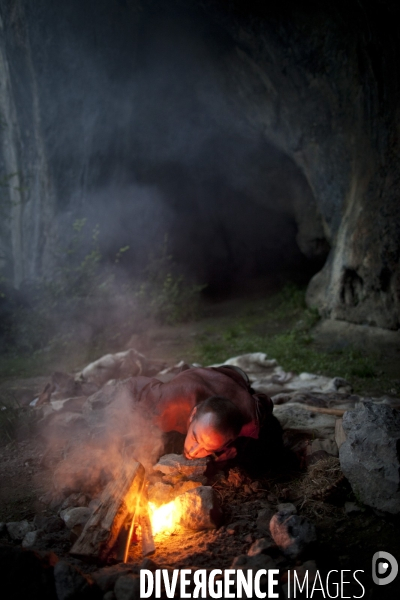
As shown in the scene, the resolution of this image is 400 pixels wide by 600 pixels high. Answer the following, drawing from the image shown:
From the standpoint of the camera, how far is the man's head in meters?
2.64

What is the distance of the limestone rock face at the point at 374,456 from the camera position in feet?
7.47

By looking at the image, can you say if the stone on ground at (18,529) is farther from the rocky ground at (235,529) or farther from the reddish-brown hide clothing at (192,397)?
the reddish-brown hide clothing at (192,397)

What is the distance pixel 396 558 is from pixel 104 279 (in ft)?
26.1

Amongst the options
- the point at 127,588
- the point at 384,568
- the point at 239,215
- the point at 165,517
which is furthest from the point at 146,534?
the point at 239,215

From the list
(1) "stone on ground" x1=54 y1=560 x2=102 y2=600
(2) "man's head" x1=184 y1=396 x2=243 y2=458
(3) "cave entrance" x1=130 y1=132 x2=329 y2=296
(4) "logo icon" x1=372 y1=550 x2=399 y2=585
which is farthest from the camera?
(3) "cave entrance" x1=130 y1=132 x2=329 y2=296

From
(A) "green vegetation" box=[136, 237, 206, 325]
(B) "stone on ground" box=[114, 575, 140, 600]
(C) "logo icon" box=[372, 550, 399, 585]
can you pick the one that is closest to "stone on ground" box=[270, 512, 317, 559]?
(C) "logo icon" box=[372, 550, 399, 585]

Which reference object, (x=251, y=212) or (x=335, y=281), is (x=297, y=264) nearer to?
(x=251, y=212)

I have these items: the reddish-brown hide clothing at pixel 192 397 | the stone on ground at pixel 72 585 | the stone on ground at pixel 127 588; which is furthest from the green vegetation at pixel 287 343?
the stone on ground at pixel 72 585

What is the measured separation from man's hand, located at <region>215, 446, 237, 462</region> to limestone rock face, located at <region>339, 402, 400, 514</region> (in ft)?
2.40

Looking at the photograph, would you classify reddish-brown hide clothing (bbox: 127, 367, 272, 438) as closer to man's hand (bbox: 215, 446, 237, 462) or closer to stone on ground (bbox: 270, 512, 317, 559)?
man's hand (bbox: 215, 446, 237, 462)

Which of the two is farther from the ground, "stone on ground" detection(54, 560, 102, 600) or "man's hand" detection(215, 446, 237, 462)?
"stone on ground" detection(54, 560, 102, 600)

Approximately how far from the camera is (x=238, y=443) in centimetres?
299

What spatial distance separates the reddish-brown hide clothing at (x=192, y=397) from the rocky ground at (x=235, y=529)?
421mm

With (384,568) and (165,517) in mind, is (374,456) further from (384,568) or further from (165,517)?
(165,517)
